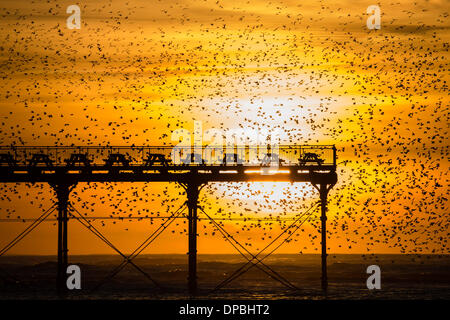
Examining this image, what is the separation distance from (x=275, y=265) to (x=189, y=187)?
9599cm

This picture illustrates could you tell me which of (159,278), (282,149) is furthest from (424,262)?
(282,149)

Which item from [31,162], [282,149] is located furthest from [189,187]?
[31,162]

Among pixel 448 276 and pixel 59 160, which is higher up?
pixel 59 160

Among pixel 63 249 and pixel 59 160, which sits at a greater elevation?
pixel 59 160

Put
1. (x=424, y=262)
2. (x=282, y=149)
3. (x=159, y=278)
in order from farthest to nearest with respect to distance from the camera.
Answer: (x=424, y=262) → (x=159, y=278) → (x=282, y=149)
